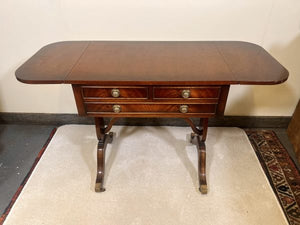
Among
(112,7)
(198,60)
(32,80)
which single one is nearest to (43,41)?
(112,7)

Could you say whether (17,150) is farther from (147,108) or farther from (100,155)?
(147,108)

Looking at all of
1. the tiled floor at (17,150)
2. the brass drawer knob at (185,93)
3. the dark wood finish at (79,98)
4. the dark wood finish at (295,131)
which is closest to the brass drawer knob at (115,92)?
the dark wood finish at (79,98)

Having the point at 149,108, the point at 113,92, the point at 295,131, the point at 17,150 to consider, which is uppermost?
the point at 113,92

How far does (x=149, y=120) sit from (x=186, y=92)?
3.09ft

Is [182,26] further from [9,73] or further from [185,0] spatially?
[9,73]

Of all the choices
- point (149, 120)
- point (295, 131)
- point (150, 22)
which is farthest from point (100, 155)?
point (295, 131)

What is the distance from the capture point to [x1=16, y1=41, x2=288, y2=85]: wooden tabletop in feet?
3.25

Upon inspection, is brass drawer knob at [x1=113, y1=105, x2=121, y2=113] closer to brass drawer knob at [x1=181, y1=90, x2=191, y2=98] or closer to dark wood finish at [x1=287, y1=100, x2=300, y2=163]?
brass drawer knob at [x1=181, y1=90, x2=191, y2=98]

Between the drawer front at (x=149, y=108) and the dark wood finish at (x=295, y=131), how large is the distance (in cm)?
104

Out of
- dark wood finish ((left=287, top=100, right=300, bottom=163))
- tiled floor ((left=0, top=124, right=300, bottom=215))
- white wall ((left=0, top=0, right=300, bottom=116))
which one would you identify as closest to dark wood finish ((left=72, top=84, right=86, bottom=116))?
white wall ((left=0, top=0, right=300, bottom=116))

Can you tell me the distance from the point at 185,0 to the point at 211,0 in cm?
17

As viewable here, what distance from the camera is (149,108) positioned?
1156 mm

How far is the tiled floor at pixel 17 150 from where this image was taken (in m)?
1.50

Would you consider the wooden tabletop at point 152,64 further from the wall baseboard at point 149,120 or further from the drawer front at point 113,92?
the wall baseboard at point 149,120
